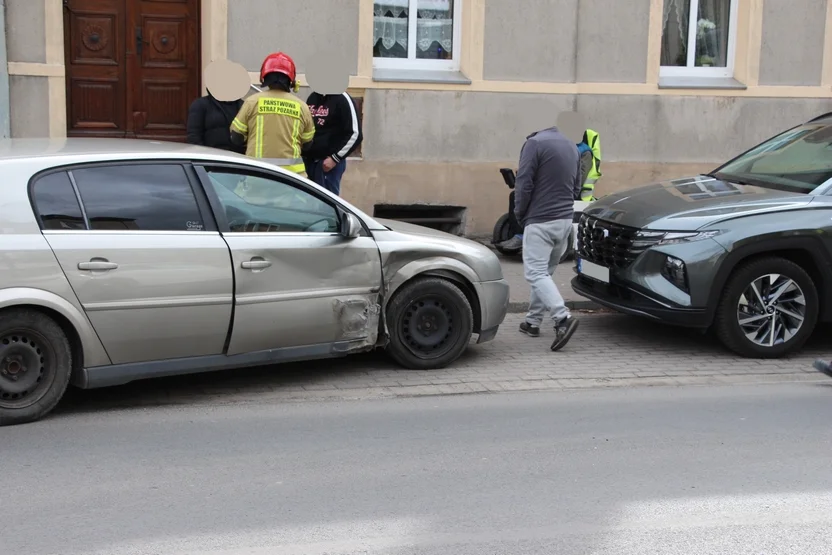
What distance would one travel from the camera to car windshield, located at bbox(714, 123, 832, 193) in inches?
321

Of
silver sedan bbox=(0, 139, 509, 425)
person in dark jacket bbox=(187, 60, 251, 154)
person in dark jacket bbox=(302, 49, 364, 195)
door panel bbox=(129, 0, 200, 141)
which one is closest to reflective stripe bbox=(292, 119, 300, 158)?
person in dark jacket bbox=(302, 49, 364, 195)

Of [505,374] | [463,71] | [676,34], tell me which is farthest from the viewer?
[676,34]

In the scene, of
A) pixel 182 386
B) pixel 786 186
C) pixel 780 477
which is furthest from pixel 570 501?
pixel 786 186

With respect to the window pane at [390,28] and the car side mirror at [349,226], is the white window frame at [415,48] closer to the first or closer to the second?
the window pane at [390,28]

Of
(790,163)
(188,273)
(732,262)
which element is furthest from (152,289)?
(790,163)

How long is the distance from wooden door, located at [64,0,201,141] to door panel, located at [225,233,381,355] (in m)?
5.54

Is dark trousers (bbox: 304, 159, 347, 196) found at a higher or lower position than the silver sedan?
higher

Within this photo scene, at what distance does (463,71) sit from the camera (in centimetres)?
1215

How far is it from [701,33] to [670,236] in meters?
6.46

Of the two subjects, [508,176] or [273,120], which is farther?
[508,176]

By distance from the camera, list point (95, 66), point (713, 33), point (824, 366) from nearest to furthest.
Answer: point (824, 366) < point (95, 66) < point (713, 33)

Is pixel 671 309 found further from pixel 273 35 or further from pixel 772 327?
pixel 273 35

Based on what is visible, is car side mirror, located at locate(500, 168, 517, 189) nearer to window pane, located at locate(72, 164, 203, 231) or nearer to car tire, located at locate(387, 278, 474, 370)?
car tire, located at locate(387, 278, 474, 370)

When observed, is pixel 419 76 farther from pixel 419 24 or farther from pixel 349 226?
pixel 349 226
